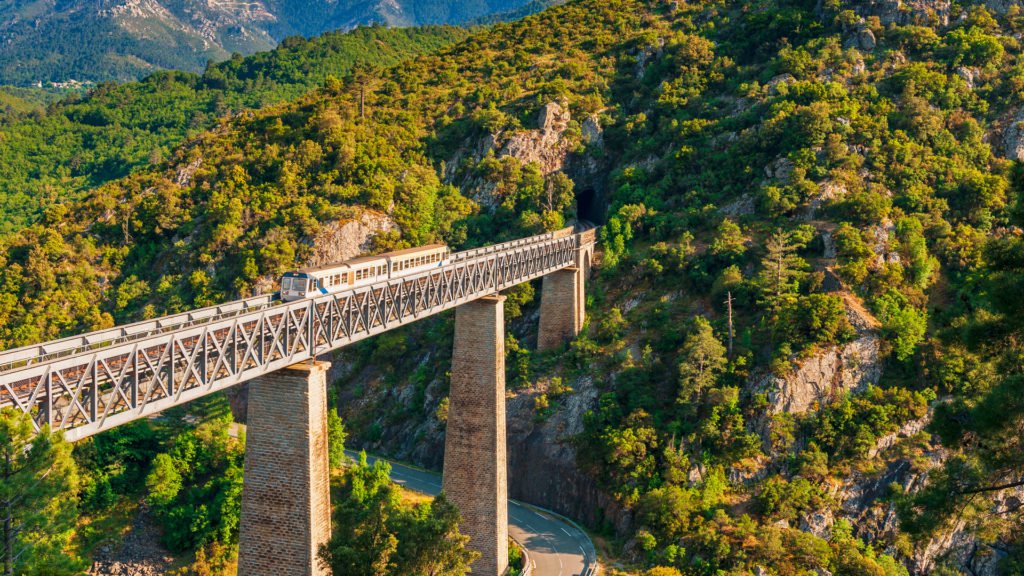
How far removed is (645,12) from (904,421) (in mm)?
74412

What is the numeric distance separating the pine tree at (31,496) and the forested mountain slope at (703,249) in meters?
22.2

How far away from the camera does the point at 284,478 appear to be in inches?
1188

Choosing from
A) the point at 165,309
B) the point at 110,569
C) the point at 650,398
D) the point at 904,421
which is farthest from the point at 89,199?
the point at 904,421

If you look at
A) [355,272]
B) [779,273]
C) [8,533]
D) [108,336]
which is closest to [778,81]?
[779,273]

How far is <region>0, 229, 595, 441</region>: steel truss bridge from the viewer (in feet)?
76.3

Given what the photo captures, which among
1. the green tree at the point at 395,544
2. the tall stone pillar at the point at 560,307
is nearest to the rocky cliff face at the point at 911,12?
the tall stone pillar at the point at 560,307

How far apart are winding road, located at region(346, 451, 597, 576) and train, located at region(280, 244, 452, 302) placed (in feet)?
51.9

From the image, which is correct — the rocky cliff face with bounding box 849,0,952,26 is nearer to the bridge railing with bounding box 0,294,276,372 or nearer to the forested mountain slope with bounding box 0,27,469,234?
the forested mountain slope with bounding box 0,27,469,234

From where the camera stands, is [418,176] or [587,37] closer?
[418,176]

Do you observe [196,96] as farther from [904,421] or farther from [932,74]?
[904,421]

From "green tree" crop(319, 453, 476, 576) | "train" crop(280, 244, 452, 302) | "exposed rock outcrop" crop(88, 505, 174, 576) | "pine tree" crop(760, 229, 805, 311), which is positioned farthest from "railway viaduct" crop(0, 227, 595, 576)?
"pine tree" crop(760, 229, 805, 311)

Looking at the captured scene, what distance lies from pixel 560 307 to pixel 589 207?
2584cm

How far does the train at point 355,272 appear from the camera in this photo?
36.3 metres

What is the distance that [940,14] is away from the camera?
270ft
